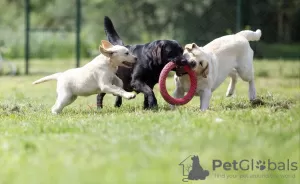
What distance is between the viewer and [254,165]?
431cm

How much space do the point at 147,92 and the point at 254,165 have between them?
3.49 m

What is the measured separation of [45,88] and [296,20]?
41.3 feet

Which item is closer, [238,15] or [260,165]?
[260,165]

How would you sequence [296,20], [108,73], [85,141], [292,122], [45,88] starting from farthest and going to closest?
[296,20] < [45,88] < [108,73] < [292,122] < [85,141]

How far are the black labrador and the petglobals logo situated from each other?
3102 mm

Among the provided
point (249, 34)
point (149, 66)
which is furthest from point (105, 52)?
point (249, 34)

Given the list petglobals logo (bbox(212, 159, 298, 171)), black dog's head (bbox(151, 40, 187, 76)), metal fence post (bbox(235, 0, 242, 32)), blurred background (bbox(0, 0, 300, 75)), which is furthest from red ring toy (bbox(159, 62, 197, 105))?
metal fence post (bbox(235, 0, 242, 32))

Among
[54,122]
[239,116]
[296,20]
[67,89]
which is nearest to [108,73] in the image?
[67,89]

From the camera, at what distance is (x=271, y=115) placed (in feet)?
20.4

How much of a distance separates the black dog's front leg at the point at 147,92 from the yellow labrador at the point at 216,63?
1.07 ft

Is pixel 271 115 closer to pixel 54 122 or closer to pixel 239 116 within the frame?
pixel 239 116

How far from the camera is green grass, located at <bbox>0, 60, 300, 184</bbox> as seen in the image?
4.21m

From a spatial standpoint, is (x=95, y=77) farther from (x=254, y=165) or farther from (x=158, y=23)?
(x=158, y=23)

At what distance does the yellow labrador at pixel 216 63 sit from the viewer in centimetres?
747
